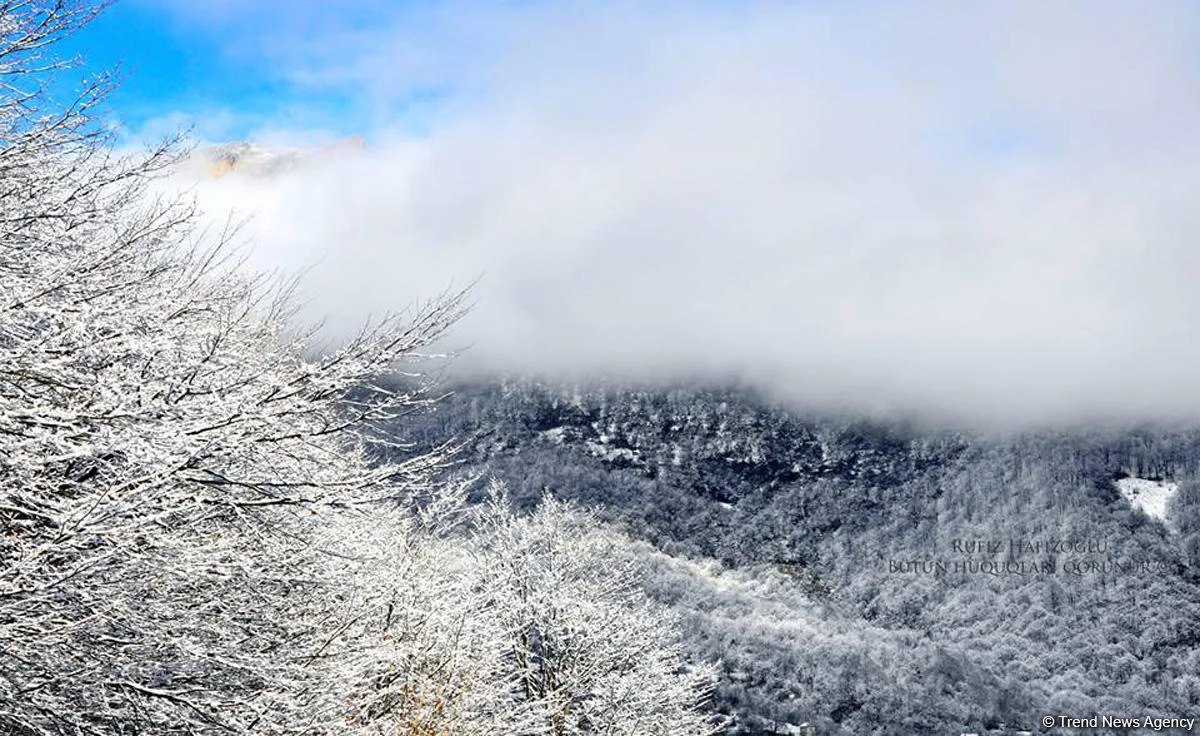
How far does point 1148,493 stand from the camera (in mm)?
192375

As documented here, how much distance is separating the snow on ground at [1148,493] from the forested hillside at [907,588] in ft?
8.19

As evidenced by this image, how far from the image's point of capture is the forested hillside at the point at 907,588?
83.2 m

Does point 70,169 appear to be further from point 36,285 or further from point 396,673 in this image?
point 396,673

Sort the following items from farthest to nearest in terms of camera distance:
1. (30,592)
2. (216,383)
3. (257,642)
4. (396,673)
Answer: (396,673) → (257,642) → (216,383) → (30,592)

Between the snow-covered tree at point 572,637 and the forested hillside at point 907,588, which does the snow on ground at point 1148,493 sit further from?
the snow-covered tree at point 572,637

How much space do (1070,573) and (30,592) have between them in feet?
576

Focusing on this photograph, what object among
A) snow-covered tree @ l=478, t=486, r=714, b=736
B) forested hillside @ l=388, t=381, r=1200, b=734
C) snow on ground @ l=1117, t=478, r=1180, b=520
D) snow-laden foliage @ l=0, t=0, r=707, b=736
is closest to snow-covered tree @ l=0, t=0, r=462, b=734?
snow-laden foliage @ l=0, t=0, r=707, b=736

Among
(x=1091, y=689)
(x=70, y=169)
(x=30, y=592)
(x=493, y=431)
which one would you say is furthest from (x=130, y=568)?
(x=493, y=431)

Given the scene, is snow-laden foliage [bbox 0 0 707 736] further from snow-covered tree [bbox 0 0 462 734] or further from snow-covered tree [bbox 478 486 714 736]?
snow-covered tree [bbox 478 486 714 736]

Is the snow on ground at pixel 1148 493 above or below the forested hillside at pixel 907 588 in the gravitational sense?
above

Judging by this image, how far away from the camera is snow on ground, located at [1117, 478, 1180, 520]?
604 feet

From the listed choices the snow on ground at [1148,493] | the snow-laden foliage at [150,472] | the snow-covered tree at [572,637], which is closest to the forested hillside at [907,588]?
the snow on ground at [1148,493]

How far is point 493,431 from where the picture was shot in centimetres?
16662

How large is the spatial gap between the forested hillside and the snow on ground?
98.3 inches
